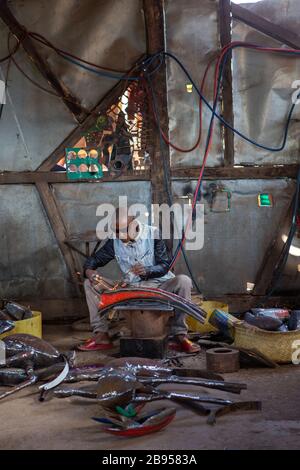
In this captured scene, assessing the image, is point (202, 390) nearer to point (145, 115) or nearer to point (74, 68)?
point (145, 115)

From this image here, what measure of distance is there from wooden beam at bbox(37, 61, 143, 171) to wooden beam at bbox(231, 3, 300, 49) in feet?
5.38

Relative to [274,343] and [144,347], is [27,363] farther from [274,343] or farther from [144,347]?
[274,343]

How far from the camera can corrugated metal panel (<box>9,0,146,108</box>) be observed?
7.02 m

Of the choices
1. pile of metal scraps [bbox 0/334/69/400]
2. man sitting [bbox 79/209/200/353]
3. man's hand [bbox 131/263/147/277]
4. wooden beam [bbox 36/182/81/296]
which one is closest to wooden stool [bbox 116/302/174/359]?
man sitting [bbox 79/209/200/353]

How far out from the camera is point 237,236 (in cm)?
721

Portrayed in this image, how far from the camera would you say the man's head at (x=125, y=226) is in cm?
574

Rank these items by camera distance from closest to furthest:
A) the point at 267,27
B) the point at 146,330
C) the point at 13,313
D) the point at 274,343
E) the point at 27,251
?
the point at 274,343 < the point at 146,330 < the point at 13,313 < the point at 267,27 < the point at 27,251

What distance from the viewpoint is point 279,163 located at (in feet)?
23.4

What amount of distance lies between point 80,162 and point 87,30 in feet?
5.26

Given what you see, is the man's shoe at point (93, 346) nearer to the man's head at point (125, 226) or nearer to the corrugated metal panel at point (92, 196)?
the man's head at point (125, 226)

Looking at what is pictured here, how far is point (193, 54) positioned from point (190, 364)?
384 centimetres

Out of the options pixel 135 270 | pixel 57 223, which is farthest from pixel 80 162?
pixel 135 270

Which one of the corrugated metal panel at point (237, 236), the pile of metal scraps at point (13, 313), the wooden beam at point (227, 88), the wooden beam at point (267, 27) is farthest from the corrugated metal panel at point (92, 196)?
the wooden beam at point (267, 27)
